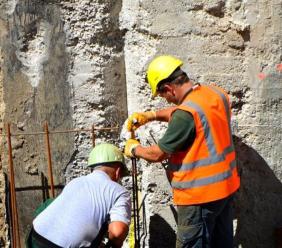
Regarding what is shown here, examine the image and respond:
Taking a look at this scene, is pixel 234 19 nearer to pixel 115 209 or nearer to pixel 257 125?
pixel 257 125

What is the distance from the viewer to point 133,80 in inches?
164

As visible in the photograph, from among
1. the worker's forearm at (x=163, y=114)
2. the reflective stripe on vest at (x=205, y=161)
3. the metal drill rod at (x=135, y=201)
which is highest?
the worker's forearm at (x=163, y=114)

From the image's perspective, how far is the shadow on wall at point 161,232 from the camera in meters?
4.18

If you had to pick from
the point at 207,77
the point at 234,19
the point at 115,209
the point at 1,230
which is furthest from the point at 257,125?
the point at 1,230

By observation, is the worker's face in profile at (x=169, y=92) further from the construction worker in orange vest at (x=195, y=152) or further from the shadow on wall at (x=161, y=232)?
the shadow on wall at (x=161, y=232)

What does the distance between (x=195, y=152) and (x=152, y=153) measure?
12.4 inches

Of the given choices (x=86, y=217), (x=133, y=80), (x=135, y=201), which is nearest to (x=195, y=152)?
(x=86, y=217)

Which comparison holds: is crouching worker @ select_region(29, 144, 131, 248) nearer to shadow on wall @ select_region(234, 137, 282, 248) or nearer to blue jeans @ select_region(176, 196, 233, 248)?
blue jeans @ select_region(176, 196, 233, 248)

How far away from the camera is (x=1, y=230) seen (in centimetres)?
427

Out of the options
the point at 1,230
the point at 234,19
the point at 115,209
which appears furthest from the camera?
the point at 1,230

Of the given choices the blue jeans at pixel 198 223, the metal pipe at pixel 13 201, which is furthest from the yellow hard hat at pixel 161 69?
the metal pipe at pixel 13 201

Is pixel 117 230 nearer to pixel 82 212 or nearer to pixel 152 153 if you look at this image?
pixel 82 212

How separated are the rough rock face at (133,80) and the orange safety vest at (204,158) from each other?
0.77m

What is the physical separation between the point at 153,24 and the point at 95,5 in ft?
1.54
